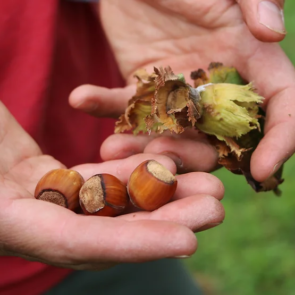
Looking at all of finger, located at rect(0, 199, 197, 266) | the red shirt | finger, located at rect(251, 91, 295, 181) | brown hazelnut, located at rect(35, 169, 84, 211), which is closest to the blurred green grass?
the red shirt

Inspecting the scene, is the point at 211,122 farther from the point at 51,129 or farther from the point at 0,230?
the point at 0,230

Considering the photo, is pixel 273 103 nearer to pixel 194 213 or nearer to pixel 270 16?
pixel 270 16

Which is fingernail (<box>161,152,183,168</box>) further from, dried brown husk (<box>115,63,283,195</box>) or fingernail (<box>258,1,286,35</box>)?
fingernail (<box>258,1,286,35</box>)

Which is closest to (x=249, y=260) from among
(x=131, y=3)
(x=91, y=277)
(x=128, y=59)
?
(x=91, y=277)

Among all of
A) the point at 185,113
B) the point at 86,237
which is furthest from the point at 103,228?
the point at 185,113

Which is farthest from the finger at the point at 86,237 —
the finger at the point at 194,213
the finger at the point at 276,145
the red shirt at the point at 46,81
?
the red shirt at the point at 46,81
